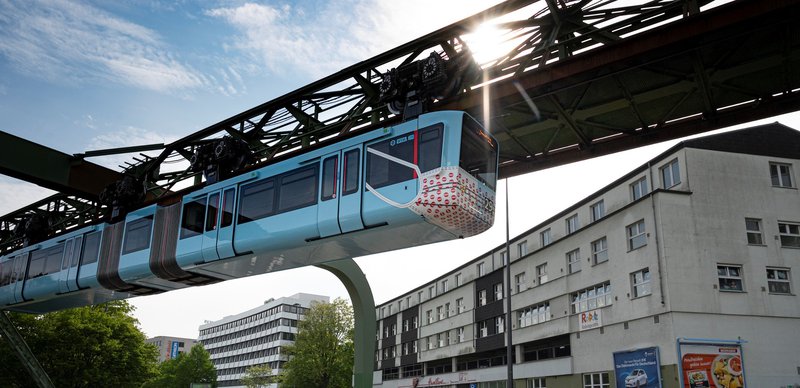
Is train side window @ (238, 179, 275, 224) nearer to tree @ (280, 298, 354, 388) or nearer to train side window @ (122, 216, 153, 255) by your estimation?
train side window @ (122, 216, 153, 255)

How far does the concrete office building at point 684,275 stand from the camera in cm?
2988

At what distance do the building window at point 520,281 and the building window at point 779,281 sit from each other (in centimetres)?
1761

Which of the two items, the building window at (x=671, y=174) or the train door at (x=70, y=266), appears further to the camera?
the building window at (x=671, y=174)

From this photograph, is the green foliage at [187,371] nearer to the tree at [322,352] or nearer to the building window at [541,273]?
the tree at [322,352]

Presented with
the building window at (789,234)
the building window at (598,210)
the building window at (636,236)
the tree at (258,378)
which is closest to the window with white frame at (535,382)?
the building window at (598,210)

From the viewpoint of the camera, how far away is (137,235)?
16.9m

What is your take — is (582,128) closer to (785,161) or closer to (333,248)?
(333,248)

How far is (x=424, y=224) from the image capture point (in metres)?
10.3

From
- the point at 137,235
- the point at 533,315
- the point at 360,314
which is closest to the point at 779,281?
the point at 533,315

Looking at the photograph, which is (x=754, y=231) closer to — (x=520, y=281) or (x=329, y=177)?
(x=520, y=281)

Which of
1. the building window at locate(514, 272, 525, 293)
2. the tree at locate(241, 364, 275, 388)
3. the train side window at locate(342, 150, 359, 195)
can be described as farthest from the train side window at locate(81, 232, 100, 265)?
the tree at locate(241, 364, 275, 388)

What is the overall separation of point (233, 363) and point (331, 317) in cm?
7972

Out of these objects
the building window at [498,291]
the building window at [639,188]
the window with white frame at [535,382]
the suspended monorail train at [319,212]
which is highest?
the building window at [639,188]

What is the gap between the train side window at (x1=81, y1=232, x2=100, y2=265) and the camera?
60.5 ft
